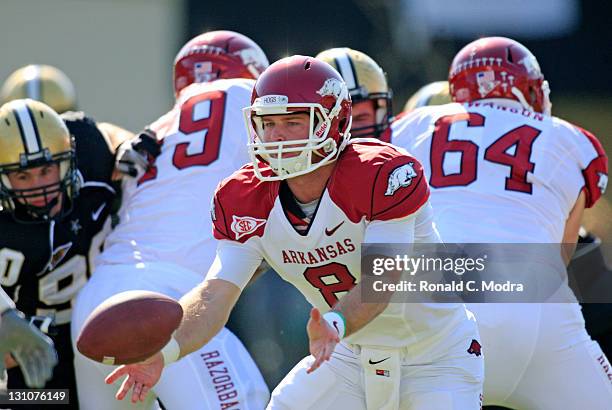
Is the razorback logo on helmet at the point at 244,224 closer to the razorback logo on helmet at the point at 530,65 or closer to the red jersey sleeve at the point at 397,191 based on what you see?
the red jersey sleeve at the point at 397,191

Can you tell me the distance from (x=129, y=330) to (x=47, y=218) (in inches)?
78.5

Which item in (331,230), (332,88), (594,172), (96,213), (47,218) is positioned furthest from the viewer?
(96,213)

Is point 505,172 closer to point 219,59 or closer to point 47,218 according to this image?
point 219,59

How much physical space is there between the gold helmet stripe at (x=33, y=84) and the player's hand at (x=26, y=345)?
2298 millimetres

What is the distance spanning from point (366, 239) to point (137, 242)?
193cm

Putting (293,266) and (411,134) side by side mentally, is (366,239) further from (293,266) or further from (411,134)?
(411,134)

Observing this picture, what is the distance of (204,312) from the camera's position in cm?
369

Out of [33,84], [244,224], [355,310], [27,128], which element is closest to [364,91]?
[27,128]

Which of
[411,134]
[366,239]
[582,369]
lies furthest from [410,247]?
[411,134]

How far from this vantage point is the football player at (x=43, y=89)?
6738 millimetres

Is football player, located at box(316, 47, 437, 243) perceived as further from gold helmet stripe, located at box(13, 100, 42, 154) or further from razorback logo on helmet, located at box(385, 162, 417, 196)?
razorback logo on helmet, located at box(385, 162, 417, 196)

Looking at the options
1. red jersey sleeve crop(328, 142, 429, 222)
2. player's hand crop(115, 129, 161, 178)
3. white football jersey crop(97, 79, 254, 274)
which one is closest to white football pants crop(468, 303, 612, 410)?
red jersey sleeve crop(328, 142, 429, 222)

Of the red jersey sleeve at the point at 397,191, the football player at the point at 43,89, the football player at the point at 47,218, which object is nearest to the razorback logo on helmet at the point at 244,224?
the red jersey sleeve at the point at 397,191

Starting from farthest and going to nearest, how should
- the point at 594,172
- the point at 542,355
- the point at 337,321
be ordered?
the point at 594,172, the point at 542,355, the point at 337,321
